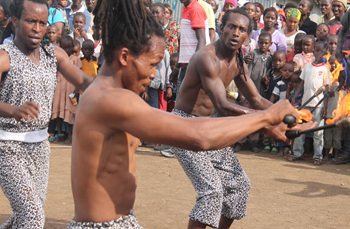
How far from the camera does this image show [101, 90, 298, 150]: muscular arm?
282 cm

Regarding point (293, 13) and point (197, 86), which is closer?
point (197, 86)

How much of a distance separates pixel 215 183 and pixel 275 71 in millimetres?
5025

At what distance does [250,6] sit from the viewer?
34.8 ft

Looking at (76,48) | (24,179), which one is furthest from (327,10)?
(24,179)

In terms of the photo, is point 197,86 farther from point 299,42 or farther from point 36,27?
point 299,42

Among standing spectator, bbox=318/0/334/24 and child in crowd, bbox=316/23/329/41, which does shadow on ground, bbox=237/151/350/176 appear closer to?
child in crowd, bbox=316/23/329/41

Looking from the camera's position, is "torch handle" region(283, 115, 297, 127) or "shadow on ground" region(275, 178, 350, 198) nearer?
"torch handle" region(283, 115, 297, 127)

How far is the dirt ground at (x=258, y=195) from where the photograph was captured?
20.4 feet

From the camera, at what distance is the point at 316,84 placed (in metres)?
8.89

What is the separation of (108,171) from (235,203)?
2.38m

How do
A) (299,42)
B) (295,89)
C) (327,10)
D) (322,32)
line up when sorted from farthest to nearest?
(327,10) → (322,32) → (299,42) → (295,89)

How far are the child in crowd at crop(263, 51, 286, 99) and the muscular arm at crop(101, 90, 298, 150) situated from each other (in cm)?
677

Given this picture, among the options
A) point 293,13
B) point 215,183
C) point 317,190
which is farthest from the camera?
point 293,13

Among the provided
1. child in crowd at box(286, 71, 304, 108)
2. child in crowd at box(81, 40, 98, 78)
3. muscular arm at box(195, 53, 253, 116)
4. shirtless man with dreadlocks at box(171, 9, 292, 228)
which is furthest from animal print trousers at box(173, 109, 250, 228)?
child in crowd at box(81, 40, 98, 78)
